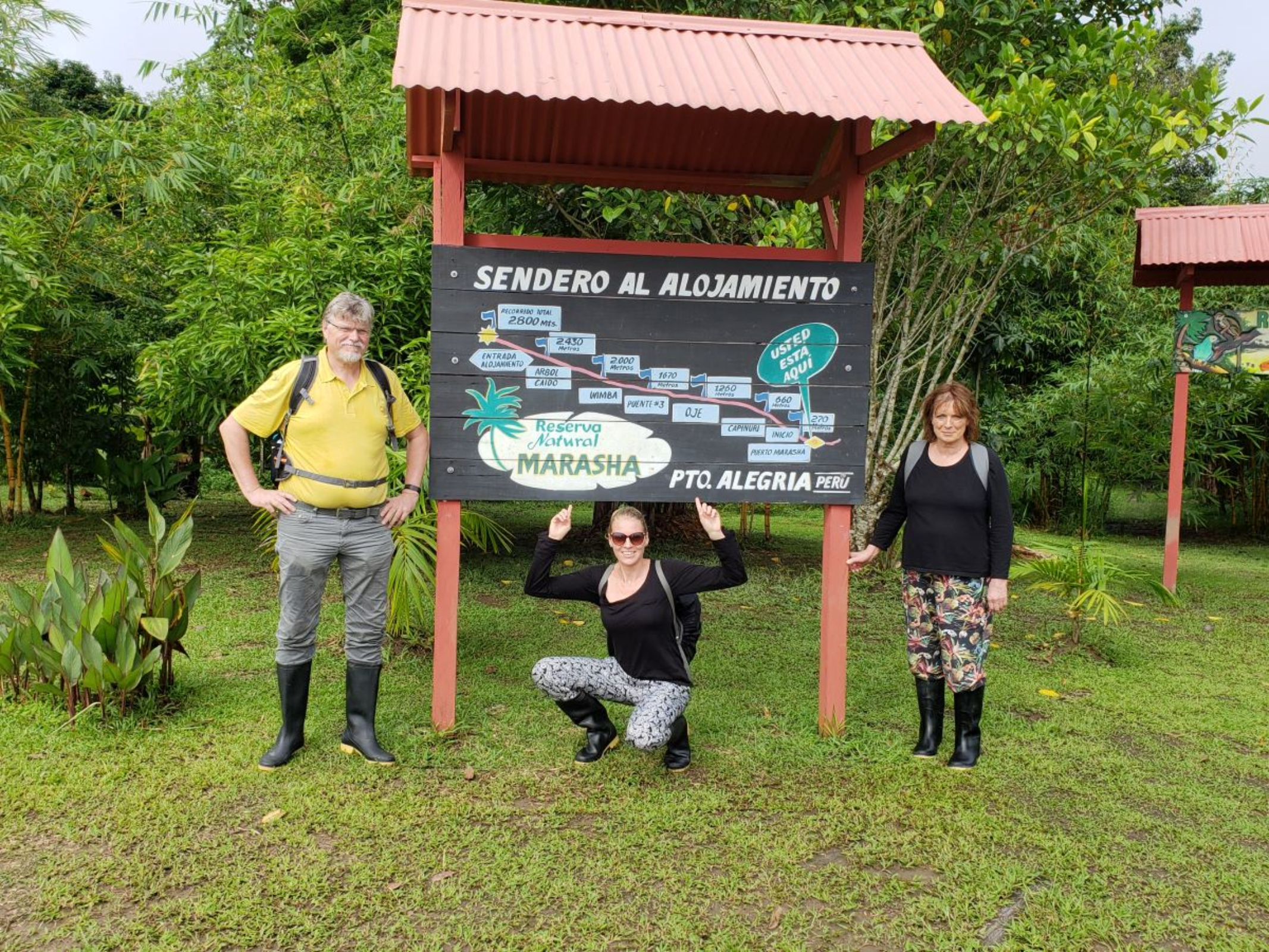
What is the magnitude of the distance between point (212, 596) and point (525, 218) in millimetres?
3771

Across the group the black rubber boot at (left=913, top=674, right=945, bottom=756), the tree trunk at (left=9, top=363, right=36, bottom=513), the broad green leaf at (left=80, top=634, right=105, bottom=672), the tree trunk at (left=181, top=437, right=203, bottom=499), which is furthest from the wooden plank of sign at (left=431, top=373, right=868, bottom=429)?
the tree trunk at (left=181, top=437, right=203, bottom=499)

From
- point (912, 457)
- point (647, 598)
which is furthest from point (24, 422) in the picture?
point (912, 457)

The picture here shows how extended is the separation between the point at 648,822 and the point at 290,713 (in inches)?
58.9

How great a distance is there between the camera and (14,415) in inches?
370

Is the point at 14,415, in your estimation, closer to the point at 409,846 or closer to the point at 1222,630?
the point at 409,846

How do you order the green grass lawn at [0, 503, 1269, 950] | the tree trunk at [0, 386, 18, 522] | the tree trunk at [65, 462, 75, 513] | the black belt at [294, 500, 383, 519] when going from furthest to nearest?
the tree trunk at [65, 462, 75, 513] → the tree trunk at [0, 386, 18, 522] → the black belt at [294, 500, 383, 519] → the green grass lawn at [0, 503, 1269, 950]

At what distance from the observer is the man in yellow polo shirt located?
353cm

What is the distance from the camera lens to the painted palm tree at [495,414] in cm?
393

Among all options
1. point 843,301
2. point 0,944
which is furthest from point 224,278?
point 0,944

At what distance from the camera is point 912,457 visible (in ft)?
12.8

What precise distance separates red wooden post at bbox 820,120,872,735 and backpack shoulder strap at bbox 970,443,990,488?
61 centimetres

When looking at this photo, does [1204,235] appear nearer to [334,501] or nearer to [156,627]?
[334,501]

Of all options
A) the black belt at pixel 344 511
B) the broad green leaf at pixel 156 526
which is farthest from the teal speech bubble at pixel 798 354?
the broad green leaf at pixel 156 526

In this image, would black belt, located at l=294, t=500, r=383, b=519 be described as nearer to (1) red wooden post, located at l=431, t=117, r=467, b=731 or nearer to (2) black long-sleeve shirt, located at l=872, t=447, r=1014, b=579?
(1) red wooden post, located at l=431, t=117, r=467, b=731
